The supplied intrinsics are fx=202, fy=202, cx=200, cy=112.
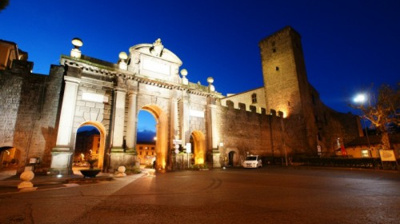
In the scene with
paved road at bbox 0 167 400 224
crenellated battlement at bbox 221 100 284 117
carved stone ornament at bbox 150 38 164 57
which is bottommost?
paved road at bbox 0 167 400 224

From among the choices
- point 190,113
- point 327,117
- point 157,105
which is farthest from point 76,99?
point 327,117

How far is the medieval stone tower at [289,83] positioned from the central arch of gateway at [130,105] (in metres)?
16.6

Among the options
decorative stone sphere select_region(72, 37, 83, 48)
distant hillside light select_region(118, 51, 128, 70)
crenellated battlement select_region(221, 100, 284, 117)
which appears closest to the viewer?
decorative stone sphere select_region(72, 37, 83, 48)

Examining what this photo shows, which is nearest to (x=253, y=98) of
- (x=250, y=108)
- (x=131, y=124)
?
(x=250, y=108)

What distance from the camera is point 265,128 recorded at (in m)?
31.7

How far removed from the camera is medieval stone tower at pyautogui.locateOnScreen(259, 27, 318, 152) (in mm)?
34219

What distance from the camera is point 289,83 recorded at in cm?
3519

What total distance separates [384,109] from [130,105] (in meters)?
24.0

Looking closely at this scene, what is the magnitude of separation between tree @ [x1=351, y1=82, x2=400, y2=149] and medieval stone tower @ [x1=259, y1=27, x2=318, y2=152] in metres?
13.7

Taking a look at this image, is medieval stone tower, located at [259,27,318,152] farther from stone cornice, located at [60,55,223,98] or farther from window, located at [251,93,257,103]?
stone cornice, located at [60,55,223,98]

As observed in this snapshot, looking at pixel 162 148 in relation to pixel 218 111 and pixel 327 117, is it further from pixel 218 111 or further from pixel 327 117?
pixel 327 117

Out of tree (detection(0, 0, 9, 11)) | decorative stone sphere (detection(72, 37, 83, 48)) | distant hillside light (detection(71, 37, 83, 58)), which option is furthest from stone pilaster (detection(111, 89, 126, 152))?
tree (detection(0, 0, 9, 11))

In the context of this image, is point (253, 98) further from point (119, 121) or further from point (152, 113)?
point (119, 121)

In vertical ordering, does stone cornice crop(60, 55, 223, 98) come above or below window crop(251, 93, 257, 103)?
below
